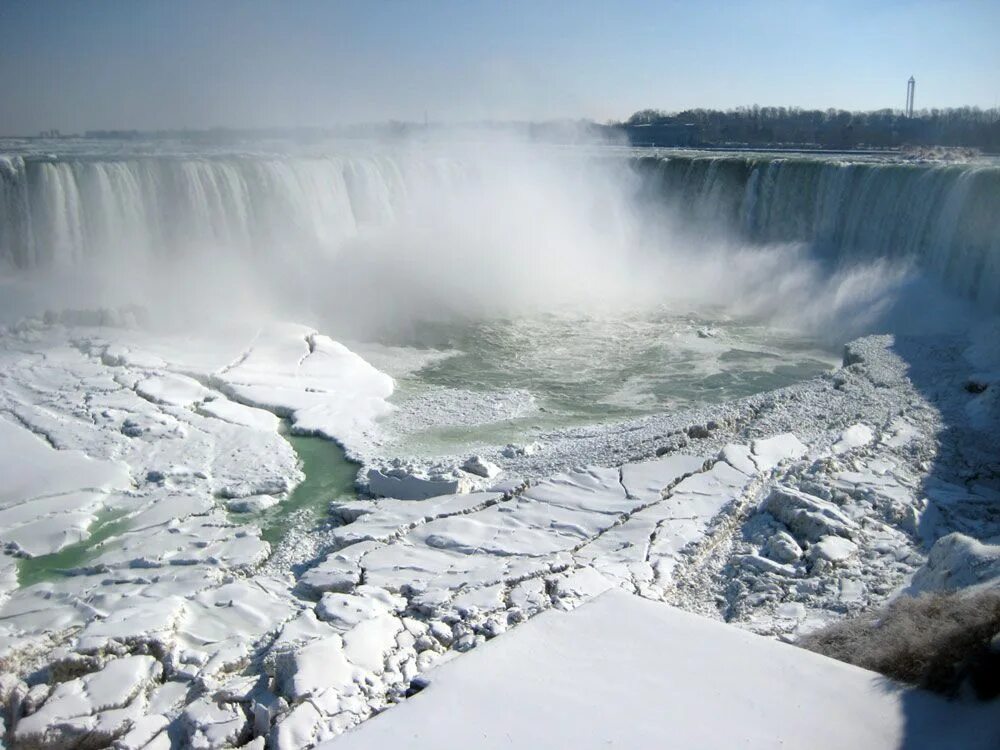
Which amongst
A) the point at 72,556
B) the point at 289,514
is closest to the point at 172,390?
the point at 289,514

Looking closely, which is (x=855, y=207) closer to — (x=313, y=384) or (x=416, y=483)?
(x=313, y=384)

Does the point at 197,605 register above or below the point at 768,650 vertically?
below

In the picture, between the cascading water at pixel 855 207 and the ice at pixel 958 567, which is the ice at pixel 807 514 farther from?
the cascading water at pixel 855 207

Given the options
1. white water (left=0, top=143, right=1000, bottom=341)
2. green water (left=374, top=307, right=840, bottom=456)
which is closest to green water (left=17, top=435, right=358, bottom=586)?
green water (left=374, top=307, right=840, bottom=456)

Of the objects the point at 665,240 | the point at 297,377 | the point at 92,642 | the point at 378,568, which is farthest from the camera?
the point at 665,240

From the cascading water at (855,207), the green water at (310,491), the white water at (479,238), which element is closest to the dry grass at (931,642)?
the green water at (310,491)

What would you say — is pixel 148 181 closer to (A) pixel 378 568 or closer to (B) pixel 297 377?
(B) pixel 297 377

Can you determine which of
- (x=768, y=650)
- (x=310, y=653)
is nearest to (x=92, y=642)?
(x=310, y=653)
